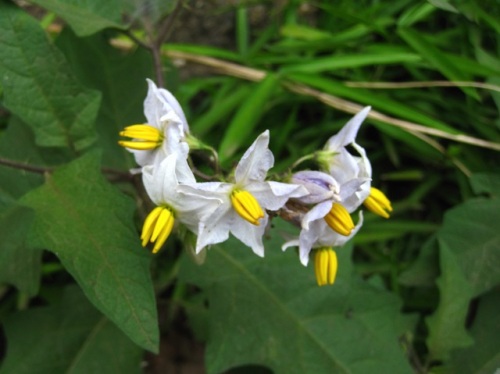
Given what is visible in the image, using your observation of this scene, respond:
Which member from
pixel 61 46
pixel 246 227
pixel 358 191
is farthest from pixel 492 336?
pixel 61 46

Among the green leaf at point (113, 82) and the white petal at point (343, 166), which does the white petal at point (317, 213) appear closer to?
the white petal at point (343, 166)

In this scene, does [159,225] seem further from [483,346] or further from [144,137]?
[483,346]

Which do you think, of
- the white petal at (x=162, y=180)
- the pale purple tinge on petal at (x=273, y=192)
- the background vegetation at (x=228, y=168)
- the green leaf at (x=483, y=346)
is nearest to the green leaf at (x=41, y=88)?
the background vegetation at (x=228, y=168)

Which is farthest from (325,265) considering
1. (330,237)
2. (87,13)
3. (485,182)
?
(87,13)

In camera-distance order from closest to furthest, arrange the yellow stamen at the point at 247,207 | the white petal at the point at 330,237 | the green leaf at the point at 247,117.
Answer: the yellow stamen at the point at 247,207 → the white petal at the point at 330,237 → the green leaf at the point at 247,117

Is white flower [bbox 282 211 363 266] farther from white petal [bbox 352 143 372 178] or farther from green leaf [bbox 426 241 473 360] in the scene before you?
green leaf [bbox 426 241 473 360]

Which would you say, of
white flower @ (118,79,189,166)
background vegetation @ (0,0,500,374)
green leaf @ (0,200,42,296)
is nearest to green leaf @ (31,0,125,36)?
background vegetation @ (0,0,500,374)
